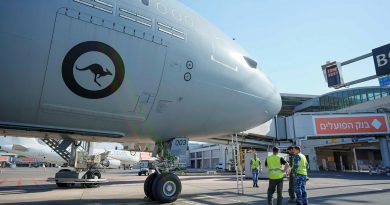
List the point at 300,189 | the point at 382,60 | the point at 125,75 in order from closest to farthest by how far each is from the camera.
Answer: the point at 125,75 → the point at 300,189 → the point at 382,60

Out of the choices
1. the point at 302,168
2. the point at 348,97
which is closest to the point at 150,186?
the point at 302,168

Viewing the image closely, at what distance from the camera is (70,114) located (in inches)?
255

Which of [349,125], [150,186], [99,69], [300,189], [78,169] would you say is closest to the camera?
[99,69]

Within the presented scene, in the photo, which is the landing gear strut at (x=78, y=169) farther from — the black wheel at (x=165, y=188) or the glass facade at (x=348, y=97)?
the glass facade at (x=348, y=97)

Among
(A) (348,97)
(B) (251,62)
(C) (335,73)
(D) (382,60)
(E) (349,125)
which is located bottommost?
(B) (251,62)

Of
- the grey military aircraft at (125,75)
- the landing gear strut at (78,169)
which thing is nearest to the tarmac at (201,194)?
the landing gear strut at (78,169)

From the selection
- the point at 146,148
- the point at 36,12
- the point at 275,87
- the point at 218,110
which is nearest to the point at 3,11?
the point at 36,12

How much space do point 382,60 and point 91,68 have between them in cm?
2003

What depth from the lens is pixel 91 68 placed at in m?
6.23

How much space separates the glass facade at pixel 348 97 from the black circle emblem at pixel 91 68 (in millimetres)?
72691

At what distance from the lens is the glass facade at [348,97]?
6938 centimetres

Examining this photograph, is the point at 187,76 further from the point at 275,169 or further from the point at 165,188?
the point at 275,169

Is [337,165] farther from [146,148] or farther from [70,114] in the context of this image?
[70,114]

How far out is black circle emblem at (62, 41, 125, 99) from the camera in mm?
5969
